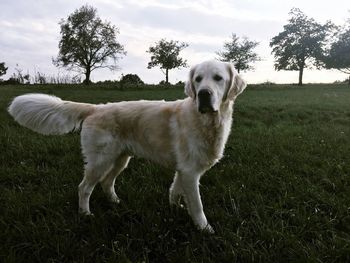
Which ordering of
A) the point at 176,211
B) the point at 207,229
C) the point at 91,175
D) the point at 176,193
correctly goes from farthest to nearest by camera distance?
the point at 176,193
the point at 91,175
the point at 176,211
the point at 207,229

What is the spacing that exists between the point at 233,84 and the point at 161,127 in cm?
93

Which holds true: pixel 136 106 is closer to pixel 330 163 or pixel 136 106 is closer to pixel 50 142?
pixel 50 142

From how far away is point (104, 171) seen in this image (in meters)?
3.94

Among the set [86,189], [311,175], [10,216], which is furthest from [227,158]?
[10,216]

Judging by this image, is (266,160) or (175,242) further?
(266,160)

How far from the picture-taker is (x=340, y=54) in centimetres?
4631

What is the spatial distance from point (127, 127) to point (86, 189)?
828 mm

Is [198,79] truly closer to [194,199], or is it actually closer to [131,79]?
[194,199]

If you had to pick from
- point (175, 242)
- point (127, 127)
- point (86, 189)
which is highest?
point (127, 127)

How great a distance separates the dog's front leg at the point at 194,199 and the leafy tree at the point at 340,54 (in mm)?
48675

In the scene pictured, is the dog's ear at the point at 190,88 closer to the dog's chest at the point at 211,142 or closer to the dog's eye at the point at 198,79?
the dog's eye at the point at 198,79

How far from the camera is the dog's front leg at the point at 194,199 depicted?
353cm

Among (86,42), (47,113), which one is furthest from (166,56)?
(47,113)

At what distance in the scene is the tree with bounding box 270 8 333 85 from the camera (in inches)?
1888
